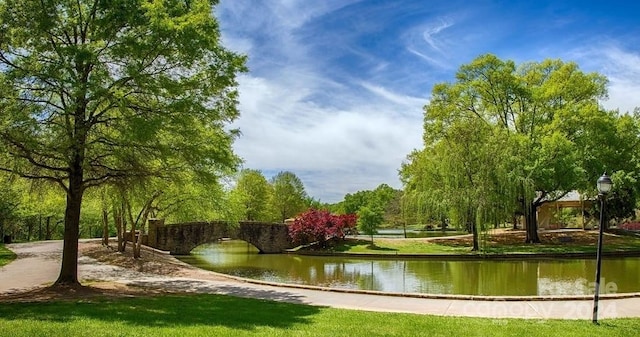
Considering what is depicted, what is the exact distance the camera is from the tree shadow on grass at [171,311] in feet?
31.5

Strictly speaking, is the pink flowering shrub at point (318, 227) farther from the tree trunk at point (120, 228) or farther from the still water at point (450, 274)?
the tree trunk at point (120, 228)

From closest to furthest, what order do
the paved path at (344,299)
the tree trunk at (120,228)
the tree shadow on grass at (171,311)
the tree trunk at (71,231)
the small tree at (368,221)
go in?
the tree shadow on grass at (171,311)
the paved path at (344,299)
the tree trunk at (71,231)
the tree trunk at (120,228)
the small tree at (368,221)

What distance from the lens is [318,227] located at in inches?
1523

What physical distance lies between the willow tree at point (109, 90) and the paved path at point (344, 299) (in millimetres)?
3476

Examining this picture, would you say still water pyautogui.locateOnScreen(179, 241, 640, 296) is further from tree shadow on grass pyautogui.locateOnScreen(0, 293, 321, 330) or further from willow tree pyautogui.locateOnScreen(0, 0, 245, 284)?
willow tree pyautogui.locateOnScreen(0, 0, 245, 284)

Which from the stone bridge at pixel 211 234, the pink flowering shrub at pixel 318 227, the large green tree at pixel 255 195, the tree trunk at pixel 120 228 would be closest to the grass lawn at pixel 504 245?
the pink flowering shrub at pixel 318 227

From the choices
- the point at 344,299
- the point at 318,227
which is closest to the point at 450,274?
the point at 344,299

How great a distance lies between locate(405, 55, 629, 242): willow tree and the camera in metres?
33.7

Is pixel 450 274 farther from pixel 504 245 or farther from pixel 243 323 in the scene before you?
pixel 243 323

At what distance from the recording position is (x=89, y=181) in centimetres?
1458

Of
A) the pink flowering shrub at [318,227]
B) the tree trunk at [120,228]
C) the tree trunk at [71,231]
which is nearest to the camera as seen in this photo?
the tree trunk at [71,231]

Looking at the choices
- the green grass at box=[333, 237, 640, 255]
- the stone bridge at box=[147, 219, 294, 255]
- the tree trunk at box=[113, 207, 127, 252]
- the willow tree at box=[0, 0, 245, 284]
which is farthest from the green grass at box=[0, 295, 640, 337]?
the stone bridge at box=[147, 219, 294, 255]

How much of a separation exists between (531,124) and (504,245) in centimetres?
952

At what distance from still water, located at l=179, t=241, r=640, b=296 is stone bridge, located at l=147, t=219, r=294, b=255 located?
654cm
